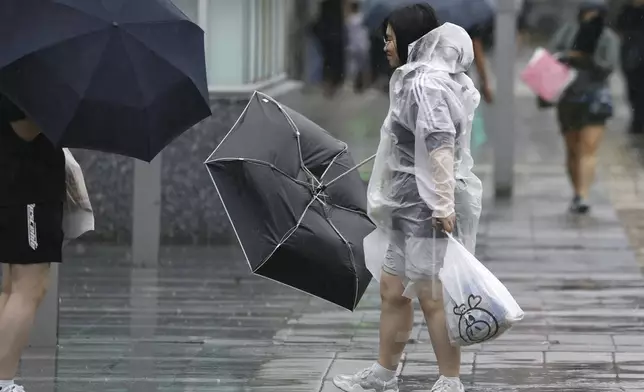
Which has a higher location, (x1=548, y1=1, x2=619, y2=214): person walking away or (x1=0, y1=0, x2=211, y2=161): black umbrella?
(x1=0, y1=0, x2=211, y2=161): black umbrella

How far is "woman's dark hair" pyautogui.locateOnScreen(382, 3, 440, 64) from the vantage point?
20.1 ft

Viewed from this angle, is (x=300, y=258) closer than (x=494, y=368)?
Yes

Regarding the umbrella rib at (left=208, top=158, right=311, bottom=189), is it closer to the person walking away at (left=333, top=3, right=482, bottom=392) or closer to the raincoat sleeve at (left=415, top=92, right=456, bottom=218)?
the person walking away at (left=333, top=3, right=482, bottom=392)

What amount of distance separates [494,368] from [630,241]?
4.68 meters

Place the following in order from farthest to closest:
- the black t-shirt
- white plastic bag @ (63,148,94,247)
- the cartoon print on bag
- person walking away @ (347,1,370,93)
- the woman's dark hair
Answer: person walking away @ (347,1,370,93), white plastic bag @ (63,148,94,247), the woman's dark hair, the cartoon print on bag, the black t-shirt

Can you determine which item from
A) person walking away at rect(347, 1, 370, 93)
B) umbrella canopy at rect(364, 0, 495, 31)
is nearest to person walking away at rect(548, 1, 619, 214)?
umbrella canopy at rect(364, 0, 495, 31)

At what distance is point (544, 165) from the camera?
16.8 m

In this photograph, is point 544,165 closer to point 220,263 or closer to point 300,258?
point 220,263

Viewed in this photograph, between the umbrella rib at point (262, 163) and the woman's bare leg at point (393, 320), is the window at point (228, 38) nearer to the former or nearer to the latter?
the umbrella rib at point (262, 163)

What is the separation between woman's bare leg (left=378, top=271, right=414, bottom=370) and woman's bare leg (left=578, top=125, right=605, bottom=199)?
22.3 ft

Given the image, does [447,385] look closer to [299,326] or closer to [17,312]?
[17,312]

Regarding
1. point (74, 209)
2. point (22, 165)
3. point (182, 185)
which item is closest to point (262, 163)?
point (74, 209)

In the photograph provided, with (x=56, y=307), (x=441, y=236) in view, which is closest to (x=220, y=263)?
(x=56, y=307)

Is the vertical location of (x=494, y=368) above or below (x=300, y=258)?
below
